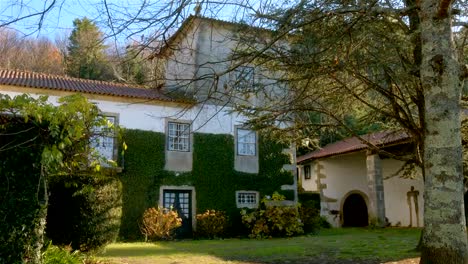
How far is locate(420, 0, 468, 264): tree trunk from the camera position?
15.8 ft

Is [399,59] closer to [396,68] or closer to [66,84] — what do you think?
[396,68]

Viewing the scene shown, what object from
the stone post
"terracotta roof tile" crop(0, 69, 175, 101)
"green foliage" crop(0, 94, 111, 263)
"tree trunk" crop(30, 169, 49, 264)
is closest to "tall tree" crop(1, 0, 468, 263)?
"green foliage" crop(0, 94, 111, 263)

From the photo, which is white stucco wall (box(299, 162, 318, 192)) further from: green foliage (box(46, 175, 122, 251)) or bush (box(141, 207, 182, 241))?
green foliage (box(46, 175, 122, 251))

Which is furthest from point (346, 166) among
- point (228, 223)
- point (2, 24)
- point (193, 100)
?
point (2, 24)

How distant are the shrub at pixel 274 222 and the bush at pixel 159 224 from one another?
107 inches

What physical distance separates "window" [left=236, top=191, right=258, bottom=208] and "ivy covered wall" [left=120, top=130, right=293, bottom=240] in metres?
0.21

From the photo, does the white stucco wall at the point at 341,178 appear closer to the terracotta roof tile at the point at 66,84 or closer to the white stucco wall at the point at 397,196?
the white stucco wall at the point at 397,196

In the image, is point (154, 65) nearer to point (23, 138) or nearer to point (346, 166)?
point (23, 138)

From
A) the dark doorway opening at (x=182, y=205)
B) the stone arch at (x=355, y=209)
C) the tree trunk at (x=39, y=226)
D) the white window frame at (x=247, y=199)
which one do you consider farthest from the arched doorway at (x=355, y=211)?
the tree trunk at (x=39, y=226)

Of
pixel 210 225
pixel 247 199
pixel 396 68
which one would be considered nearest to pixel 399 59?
pixel 396 68

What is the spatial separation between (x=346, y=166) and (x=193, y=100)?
61.1ft

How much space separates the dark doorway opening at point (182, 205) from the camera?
672 inches

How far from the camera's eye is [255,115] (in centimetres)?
856

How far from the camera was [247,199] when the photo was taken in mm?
18188
